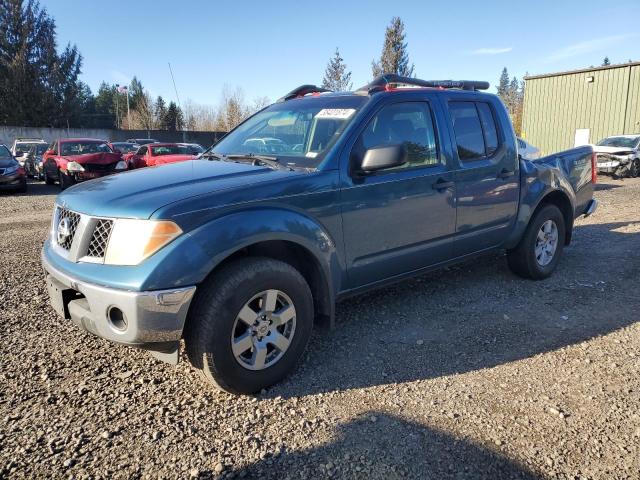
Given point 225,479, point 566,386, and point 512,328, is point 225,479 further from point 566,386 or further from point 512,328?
point 512,328

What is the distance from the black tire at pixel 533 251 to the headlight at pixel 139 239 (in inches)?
147

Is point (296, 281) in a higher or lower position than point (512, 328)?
higher

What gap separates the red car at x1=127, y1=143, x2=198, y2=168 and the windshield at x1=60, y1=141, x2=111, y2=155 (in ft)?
3.42

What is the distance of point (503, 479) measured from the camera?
89.6 inches

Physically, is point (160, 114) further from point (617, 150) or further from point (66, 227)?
point (66, 227)

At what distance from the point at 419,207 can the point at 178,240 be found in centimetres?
199

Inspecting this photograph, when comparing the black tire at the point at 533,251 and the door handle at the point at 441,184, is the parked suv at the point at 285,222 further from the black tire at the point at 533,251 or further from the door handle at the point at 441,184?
the black tire at the point at 533,251

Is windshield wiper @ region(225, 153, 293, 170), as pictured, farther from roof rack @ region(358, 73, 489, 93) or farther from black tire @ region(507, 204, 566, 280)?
black tire @ region(507, 204, 566, 280)

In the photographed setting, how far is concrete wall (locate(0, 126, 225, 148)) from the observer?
35906 millimetres

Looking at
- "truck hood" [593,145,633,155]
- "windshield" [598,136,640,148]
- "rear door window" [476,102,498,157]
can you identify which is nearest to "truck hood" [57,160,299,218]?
"rear door window" [476,102,498,157]

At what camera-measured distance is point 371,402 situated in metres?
2.93

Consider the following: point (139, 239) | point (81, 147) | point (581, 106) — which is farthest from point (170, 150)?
point (581, 106)

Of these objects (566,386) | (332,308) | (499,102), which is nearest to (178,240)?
(332,308)

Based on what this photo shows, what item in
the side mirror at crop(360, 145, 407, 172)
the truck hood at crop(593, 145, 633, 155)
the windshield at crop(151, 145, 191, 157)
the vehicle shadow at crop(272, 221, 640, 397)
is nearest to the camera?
the side mirror at crop(360, 145, 407, 172)
